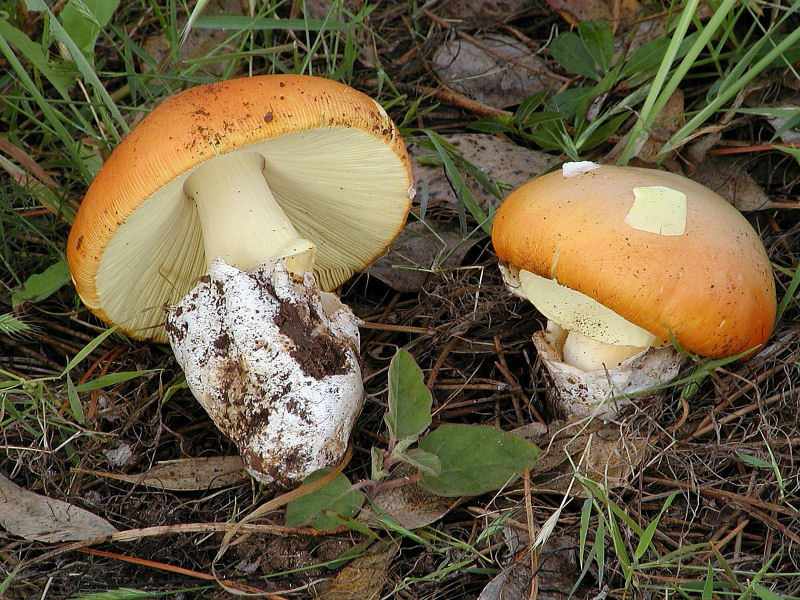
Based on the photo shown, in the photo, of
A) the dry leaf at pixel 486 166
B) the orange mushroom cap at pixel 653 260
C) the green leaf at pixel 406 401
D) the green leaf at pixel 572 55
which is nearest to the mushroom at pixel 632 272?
the orange mushroom cap at pixel 653 260

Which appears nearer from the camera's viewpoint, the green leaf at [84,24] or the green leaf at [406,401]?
the green leaf at [406,401]

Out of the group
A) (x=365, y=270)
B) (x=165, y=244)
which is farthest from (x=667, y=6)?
(x=165, y=244)

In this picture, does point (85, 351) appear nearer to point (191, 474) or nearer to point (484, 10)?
point (191, 474)

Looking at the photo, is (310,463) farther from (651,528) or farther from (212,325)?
(651,528)

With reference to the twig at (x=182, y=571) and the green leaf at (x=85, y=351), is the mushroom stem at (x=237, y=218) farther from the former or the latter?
the twig at (x=182, y=571)

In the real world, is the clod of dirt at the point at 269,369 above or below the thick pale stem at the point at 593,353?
above

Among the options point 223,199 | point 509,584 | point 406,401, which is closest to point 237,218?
point 223,199
